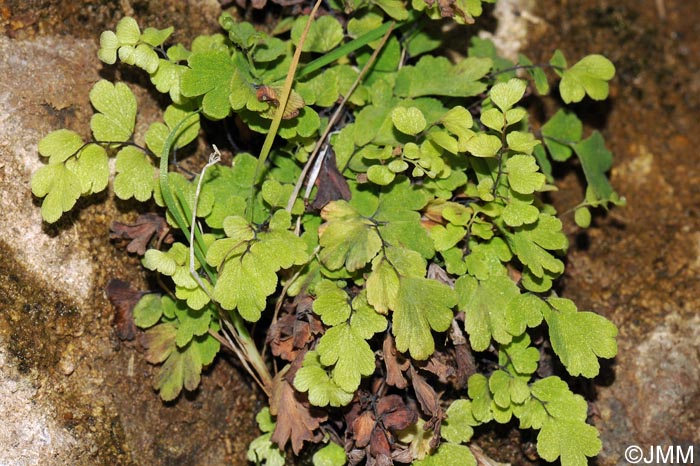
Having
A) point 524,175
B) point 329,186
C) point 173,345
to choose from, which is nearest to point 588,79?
point 524,175

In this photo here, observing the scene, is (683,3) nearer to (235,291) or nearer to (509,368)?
(509,368)

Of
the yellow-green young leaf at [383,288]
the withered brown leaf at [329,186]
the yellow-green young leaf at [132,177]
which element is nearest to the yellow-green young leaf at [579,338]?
the yellow-green young leaf at [383,288]

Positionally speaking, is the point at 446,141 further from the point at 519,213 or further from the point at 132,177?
the point at 132,177

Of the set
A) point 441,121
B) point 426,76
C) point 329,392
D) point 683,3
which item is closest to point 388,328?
point 329,392

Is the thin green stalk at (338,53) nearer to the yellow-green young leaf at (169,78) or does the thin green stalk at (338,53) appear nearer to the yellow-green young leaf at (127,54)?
the yellow-green young leaf at (169,78)

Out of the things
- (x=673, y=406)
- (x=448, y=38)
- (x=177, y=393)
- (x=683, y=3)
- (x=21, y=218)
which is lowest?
(x=177, y=393)
